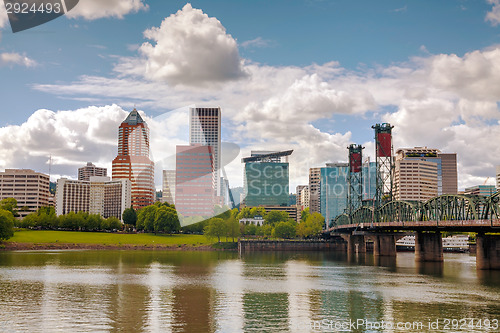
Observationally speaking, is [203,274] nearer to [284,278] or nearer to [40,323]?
[284,278]

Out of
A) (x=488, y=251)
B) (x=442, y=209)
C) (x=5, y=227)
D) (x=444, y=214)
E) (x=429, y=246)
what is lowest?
(x=429, y=246)

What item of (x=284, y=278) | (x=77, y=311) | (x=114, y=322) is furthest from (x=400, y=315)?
(x=284, y=278)

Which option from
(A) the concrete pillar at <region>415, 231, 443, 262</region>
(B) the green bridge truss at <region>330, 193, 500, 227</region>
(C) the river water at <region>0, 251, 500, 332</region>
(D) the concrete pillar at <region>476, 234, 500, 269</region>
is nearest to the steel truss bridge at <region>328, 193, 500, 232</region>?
Answer: (B) the green bridge truss at <region>330, 193, 500, 227</region>

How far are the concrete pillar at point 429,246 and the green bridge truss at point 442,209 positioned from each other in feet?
23.9

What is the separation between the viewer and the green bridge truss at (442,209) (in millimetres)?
112137

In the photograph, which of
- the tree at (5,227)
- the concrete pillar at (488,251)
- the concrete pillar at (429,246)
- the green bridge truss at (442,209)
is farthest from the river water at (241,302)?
the tree at (5,227)

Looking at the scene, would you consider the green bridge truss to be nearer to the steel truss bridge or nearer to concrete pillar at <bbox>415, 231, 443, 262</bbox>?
the steel truss bridge

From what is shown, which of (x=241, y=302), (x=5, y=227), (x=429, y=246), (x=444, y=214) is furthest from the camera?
(x=5, y=227)

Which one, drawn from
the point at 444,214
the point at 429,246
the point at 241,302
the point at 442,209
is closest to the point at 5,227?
the point at 429,246

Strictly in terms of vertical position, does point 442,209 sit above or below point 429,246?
above

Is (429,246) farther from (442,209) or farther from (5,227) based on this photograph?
(5,227)

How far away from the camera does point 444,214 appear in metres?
132

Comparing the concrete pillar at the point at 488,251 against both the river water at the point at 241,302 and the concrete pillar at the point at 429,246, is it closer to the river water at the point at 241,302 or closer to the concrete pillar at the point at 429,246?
the river water at the point at 241,302

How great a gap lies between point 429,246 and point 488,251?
115 ft
